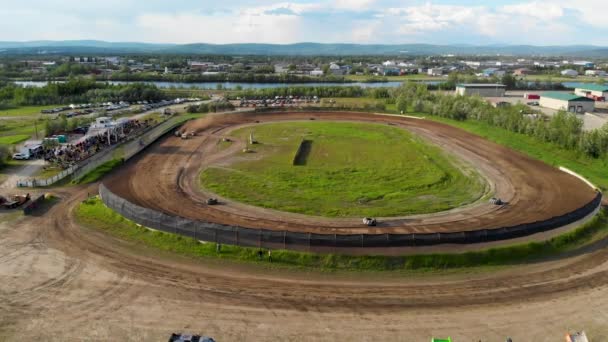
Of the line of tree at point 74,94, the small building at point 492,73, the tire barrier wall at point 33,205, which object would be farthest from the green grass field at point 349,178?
the small building at point 492,73

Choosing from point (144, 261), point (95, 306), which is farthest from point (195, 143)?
point (95, 306)

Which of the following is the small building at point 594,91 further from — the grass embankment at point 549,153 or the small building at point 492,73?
the small building at point 492,73

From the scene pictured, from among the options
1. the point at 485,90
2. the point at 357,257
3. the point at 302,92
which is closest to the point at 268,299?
the point at 357,257

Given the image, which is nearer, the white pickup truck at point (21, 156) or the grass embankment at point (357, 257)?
the grass embankment at point (357, 257)

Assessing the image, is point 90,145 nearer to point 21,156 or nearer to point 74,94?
point 21,156

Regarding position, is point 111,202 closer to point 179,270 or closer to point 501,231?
point 179,270

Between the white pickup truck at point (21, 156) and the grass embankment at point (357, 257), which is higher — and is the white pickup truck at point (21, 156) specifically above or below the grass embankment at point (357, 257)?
above

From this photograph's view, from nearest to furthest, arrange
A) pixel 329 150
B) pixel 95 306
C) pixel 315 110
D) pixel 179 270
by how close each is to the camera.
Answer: pixel 95 306, pixel 179 270, pixel 329 150, pixel 315 110
